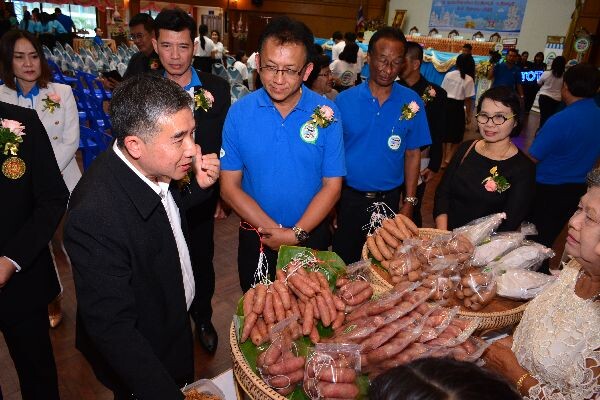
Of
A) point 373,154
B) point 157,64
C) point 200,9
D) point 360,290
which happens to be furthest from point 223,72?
point 200,9

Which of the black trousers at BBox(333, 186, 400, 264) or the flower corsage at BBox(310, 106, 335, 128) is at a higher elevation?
the flower corsage at BBox(310, 106, 335, 128)

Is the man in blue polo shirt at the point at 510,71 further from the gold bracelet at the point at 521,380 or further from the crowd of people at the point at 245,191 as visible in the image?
the gold bracelet at the point at 521,380

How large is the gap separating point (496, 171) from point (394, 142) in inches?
28.4

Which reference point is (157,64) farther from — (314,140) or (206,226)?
(314,140)

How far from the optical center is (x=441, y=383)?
698mm

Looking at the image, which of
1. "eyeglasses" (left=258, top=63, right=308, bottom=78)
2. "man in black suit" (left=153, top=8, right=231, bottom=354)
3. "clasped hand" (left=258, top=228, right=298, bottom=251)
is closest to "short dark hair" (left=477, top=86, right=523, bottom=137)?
"eyeglasses" (left=258, top=63, right=308, bottom=78)

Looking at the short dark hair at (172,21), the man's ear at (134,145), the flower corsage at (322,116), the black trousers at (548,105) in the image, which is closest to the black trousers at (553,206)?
the flower corsage at (322,116)

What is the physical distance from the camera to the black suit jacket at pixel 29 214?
1739 mm

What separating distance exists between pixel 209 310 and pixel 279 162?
1.24 m

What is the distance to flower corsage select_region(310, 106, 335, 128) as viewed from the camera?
2168 mm

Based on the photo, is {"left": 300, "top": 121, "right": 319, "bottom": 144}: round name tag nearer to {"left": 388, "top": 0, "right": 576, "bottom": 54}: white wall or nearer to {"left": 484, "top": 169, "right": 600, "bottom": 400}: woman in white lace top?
{"left": 484, "top": 169, "right": 600, "bottom": 400}: woman in white lace top

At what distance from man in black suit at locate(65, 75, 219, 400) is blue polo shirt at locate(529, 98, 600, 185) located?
3.02 metres

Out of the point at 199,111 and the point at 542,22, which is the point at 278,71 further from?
the point at 542,22

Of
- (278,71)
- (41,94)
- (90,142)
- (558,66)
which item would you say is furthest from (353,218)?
(558,66)
